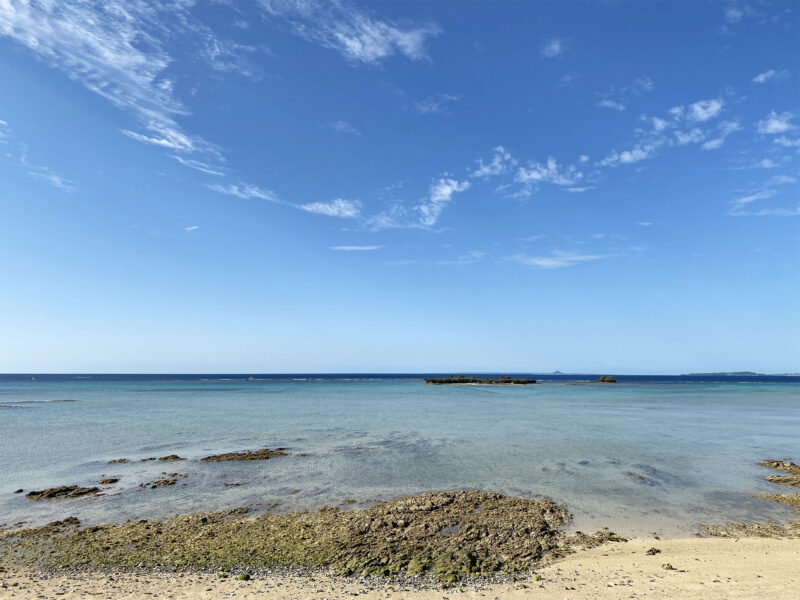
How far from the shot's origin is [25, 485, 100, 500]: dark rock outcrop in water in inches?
595

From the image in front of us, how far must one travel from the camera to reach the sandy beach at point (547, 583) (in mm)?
8234

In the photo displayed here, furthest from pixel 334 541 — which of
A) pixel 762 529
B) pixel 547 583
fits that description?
pixel 762 529

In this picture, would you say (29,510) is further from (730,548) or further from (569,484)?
(730,548)

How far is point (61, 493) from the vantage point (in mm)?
15430

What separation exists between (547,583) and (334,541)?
5221 mm

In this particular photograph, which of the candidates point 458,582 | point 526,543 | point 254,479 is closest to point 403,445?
point 254,479

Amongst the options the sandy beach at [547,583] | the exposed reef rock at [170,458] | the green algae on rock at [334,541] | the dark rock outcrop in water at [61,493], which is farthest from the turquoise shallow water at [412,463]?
the sandy beach at [547,583]

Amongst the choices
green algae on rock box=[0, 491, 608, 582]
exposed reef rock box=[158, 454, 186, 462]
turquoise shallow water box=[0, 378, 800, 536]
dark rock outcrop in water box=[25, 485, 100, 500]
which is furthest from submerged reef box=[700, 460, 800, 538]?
exposed reef rock box=[158, 454, 186, 462]

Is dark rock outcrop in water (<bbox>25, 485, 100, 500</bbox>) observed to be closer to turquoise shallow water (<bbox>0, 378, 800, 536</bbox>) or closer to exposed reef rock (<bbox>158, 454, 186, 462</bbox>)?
turquoise shallow water (<bbox>0, 378, 800, 536</bbox>)

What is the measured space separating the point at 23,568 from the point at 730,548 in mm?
16850

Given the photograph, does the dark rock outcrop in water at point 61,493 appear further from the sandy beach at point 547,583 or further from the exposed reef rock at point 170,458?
the sandy beach at point 547,583

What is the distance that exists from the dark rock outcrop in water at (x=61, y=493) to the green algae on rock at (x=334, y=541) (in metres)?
3.63

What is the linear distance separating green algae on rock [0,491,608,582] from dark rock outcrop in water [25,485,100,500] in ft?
11.9

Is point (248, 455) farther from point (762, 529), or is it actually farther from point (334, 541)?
point (762, 529)
